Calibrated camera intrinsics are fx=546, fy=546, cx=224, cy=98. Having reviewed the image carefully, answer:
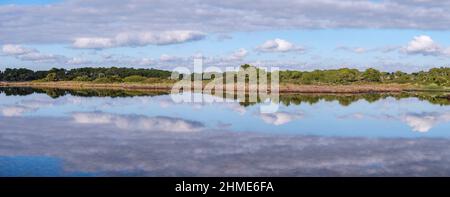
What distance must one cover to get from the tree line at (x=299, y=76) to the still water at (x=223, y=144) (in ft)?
116

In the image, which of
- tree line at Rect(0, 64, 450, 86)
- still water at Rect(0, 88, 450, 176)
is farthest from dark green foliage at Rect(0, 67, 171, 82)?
still water at Rect(0, 88, 450, 176)

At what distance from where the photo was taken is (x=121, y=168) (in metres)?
9.77

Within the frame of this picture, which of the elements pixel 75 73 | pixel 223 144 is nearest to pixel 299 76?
pixel 75 73

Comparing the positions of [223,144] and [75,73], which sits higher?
[75,73]

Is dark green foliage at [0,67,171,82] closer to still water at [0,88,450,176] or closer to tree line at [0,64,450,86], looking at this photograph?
tree line at [0,64,450,86]

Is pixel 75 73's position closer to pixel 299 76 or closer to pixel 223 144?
pixel 299 76

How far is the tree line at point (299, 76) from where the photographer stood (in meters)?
63.7

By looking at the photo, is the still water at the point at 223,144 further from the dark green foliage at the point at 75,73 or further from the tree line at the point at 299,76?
the dark green foliage at the point at 75,73

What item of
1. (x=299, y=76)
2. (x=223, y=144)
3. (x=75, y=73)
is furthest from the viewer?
(x=75, y=73)

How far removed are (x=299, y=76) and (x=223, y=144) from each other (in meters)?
61.2

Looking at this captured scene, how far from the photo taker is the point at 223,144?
42.1ft
